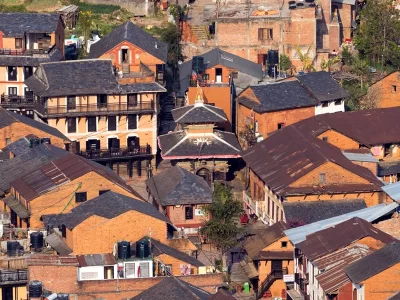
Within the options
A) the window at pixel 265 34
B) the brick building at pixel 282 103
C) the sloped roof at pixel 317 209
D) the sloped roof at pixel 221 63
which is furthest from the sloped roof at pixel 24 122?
the window at pixel 265 34

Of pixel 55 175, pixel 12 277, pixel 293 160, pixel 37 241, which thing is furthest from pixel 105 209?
pixel 293 160

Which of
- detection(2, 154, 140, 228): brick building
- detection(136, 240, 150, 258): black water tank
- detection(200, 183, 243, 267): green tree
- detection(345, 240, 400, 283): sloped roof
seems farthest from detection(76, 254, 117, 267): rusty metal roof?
detection(345, 240, 400, 283): sloped roof

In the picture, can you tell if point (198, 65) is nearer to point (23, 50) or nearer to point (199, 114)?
point (199, 114)

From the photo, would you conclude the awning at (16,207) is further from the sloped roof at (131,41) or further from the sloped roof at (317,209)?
the sloped roof at (131,41)

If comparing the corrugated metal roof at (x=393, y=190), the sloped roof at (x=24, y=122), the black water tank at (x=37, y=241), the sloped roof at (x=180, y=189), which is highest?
the sloped roof at (x=24, y=122)

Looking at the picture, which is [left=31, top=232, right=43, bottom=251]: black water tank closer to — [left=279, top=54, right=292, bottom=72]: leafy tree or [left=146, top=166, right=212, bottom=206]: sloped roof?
[left=146, top=166, right=212, bottom=206]: sloped roof

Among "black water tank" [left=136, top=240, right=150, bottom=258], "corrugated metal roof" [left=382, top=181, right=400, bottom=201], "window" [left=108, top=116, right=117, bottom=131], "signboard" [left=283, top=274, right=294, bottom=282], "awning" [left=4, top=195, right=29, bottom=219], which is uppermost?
"window" [left=108, top=116, right=117, bottom=131]
